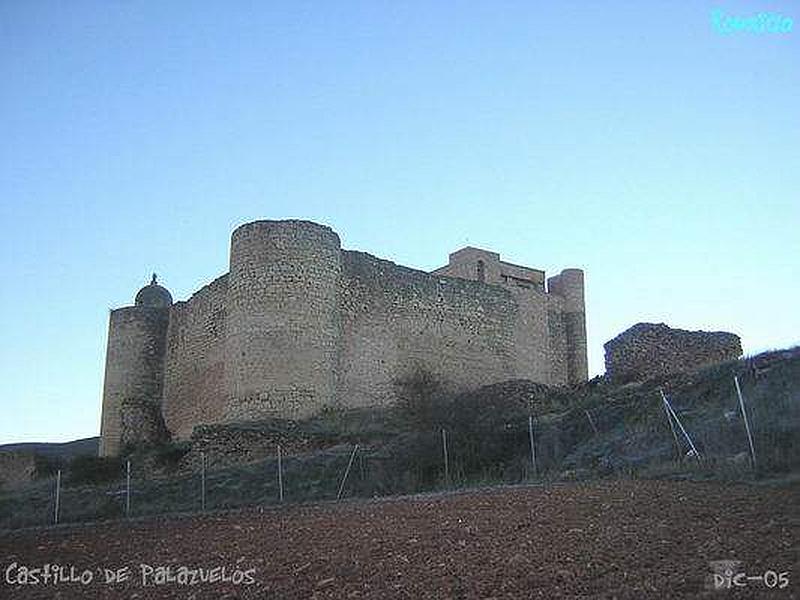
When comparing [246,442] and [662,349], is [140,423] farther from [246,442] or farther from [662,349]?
[662,349]

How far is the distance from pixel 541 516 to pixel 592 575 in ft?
9.38

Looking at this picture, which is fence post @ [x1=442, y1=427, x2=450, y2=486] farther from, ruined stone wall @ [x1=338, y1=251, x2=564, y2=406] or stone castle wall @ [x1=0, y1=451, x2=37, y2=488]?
stone castle wall @ [x1=0, y1=451, x2=37, y2=488]

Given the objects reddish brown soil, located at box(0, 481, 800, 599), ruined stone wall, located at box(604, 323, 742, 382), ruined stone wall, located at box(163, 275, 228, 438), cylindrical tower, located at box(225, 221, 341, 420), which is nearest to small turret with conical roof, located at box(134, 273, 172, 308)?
ruined stone wall, located at box(163, 275, 228, 438)

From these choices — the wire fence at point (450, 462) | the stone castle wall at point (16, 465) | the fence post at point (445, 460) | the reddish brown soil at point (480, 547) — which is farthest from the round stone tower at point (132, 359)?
the reddish brown soil at point (480, 547)

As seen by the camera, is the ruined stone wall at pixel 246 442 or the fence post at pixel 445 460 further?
the ruined stone wall at pixel 246 442

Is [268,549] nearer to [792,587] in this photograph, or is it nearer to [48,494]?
[792,587]

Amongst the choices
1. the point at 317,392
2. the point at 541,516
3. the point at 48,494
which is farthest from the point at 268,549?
the point at 317,392

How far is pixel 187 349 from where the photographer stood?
30.0 metres

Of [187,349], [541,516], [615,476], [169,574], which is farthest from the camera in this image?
[187,349]

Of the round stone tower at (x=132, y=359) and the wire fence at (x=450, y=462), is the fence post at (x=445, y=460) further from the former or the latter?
the round stone tower at (x=132, y=359)

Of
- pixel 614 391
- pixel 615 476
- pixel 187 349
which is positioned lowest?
pixel 615 476

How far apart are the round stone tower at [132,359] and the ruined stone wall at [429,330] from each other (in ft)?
24.8

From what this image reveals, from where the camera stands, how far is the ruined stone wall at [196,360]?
28.2 m

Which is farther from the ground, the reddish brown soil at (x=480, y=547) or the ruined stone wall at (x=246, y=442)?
the ruined stone wall at (x=246, y=442)
